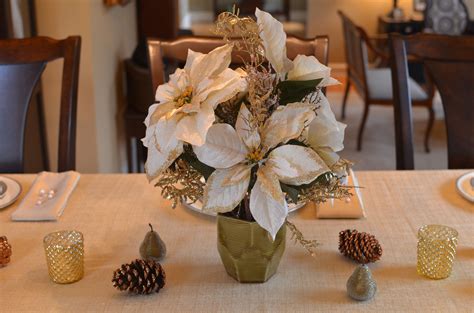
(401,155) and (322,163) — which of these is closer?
(322,163)

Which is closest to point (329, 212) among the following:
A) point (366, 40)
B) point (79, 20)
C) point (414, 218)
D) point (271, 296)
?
point (414, 218)

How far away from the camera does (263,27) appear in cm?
92

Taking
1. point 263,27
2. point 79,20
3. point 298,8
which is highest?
point 263,27

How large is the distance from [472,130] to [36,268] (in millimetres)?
1070

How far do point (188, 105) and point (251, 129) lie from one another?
9 centimetres

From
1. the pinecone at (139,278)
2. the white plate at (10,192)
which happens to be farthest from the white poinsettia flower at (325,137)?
the white plate at (10,192)

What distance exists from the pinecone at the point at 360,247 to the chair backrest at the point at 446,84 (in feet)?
1.97

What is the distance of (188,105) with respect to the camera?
2.86 ft

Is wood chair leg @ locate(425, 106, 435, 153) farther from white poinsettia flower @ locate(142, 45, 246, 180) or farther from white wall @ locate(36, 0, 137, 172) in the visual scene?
white poinsettia flower @ locate(142, 45, 246, 180)

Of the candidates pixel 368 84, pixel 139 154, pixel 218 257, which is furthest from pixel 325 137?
pixel 368 84

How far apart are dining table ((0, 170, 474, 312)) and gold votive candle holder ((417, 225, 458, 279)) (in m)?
0.01

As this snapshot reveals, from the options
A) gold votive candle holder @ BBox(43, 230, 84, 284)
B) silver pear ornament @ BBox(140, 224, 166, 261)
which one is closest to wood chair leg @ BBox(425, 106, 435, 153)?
silver pear ornament @ BBox(140, 224, 166, 261)

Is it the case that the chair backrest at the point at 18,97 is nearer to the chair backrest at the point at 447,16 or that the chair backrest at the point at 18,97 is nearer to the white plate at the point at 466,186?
the white plate at the point at 466,186

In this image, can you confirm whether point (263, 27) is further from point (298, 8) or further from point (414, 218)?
point (298, 8)
